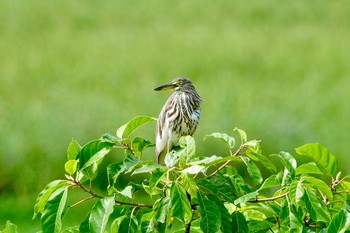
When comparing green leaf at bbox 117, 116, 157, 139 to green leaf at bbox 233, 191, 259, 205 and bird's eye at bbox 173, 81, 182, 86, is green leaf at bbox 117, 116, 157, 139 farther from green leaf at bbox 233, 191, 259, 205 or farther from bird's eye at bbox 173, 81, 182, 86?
bird's eye at bbox 173, 81, 182, 86

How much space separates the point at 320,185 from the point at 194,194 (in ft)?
1.15

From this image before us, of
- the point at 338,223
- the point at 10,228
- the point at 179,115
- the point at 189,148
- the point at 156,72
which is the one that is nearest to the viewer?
the point at 338,223

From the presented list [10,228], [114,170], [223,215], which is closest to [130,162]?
[114,170]

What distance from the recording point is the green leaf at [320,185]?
2701 millimetres

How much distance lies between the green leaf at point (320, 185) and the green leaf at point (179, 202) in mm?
327

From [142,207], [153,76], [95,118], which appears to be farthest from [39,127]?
[142,207]

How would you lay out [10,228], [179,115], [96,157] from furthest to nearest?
[179,115]
[10,228]
[96,157]

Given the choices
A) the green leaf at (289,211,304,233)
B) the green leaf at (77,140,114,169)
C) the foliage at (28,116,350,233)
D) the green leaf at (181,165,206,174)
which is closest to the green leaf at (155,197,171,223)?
the foliage at (28,116,350,233)

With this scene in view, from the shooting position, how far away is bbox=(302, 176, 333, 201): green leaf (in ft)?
8.86

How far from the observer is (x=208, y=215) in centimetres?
272

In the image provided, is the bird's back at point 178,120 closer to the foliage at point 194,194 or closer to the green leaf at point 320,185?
the foliage at point 194,194

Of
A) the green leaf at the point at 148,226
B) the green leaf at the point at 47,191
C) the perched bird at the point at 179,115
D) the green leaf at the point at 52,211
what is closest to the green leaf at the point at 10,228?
the green leaf at the point at 47,191

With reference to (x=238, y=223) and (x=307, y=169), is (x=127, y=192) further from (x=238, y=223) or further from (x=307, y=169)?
(x=307, y=169)

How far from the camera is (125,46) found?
545 inches
